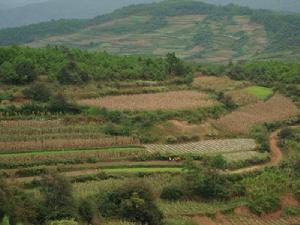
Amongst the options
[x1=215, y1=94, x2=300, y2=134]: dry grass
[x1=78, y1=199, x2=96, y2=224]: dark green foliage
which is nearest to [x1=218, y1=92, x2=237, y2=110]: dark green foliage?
[x1=215, y1=94, x2=300, y2=134]: dry grass

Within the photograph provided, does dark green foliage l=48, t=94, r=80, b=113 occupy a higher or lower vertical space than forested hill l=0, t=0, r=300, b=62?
higher

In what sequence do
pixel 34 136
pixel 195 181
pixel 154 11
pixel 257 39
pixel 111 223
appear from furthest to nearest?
pixel 154 11
pixel 257 39
pixel 34 136
pixel 195 181
pixel 111 223

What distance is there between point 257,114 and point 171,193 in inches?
899

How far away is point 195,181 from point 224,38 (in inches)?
4020

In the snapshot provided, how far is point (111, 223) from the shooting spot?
28234 millimetres

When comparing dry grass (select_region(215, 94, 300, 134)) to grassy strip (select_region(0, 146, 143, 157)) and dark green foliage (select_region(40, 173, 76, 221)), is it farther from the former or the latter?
dark green foliage (select_region(40, 173, 76, 221))

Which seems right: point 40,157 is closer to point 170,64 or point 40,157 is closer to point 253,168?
point 253,168

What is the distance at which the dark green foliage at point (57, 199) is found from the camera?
27672mm

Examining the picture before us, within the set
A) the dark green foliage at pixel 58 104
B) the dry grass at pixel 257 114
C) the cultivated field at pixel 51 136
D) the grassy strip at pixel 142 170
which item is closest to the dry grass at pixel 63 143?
the cultivated field at pixel 51 136

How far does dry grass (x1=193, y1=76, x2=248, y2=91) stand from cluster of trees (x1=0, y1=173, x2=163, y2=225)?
3294 centimetres

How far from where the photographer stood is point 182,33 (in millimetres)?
140500

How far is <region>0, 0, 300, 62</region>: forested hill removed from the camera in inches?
4867

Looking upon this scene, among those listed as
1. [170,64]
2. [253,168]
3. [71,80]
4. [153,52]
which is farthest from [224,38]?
[253,168]

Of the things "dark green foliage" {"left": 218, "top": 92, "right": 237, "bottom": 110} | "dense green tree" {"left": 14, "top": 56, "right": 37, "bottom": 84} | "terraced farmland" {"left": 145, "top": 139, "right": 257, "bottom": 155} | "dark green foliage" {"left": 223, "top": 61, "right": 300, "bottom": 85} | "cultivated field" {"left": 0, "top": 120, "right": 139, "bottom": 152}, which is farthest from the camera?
"dark green foliage" {"left": 223, "top": 61, "right": 300, "bottom": 85}
